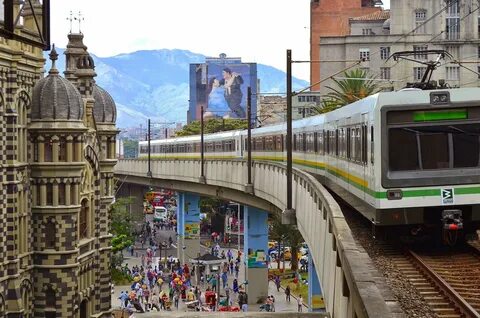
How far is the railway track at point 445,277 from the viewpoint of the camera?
1254cm

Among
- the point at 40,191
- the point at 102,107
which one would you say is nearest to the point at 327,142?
the point at 40,191

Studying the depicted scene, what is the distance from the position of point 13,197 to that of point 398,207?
2193 cm

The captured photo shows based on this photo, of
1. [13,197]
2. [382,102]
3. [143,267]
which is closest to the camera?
[382,102]

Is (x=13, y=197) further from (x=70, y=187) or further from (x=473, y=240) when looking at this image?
(x=473, y=240)

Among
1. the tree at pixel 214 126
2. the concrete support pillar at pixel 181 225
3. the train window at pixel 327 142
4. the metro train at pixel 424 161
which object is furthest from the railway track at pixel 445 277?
the tree at pixel 214 126

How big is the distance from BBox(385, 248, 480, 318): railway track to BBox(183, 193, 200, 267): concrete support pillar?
57049mm

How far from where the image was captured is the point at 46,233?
3862cm

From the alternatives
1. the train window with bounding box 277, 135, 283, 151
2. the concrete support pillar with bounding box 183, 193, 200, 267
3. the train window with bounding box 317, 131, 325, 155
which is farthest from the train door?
the concrete support pillar with bounding box 183, 193, 200, 267

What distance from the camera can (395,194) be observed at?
1733 centimetres

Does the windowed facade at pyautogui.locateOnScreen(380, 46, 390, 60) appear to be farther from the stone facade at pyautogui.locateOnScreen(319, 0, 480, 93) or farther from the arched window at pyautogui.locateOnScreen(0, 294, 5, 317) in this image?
the arched window at pyautogui.locateOnScreen(0, 294, 5, 317)

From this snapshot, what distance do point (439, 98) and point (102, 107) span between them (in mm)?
32453

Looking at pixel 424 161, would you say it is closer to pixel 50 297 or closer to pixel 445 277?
pixel 445 277

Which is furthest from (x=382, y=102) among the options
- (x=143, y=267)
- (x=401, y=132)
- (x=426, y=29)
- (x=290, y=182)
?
(x=426, y=29)

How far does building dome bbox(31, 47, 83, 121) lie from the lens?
37.7m
